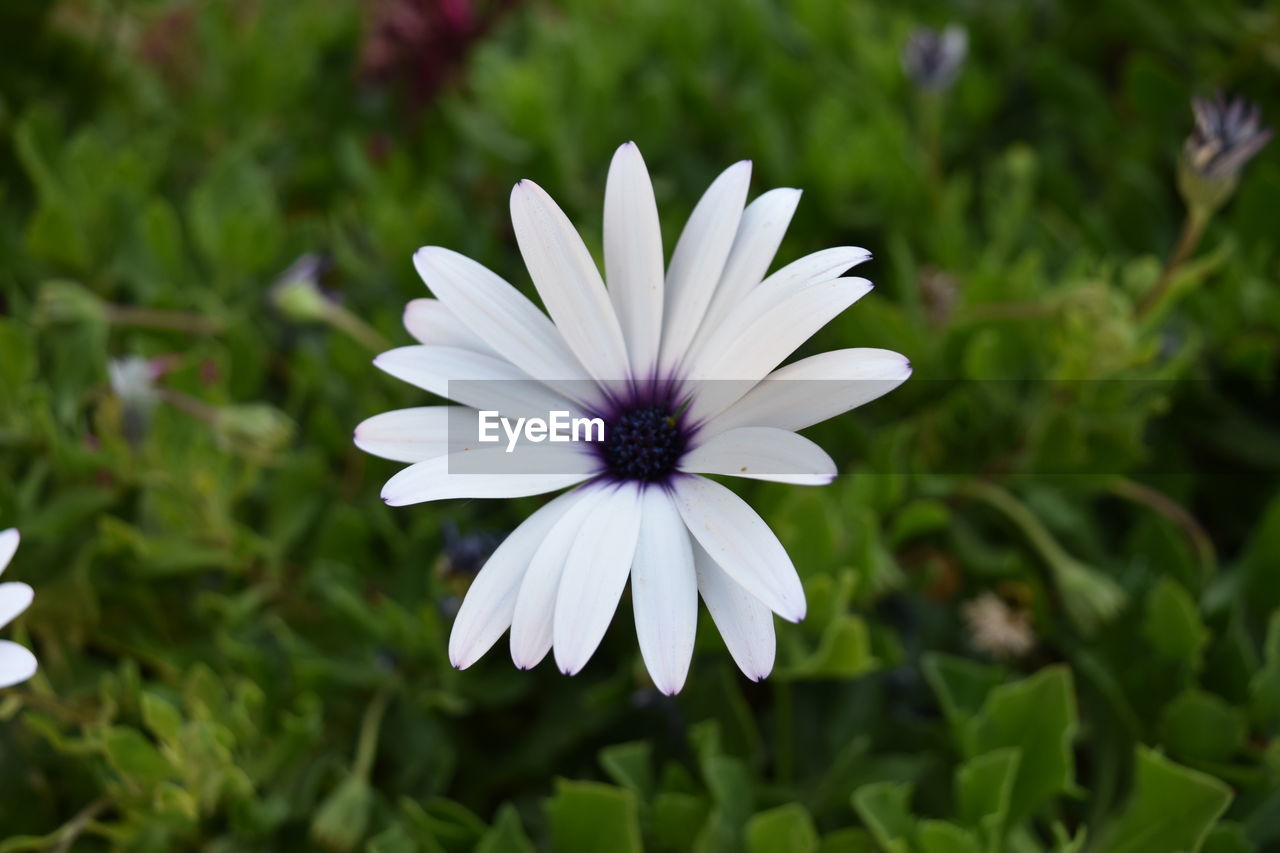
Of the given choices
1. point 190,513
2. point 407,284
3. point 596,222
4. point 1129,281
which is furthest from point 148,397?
point 1129,281

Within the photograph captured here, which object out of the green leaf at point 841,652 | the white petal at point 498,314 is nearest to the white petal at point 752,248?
the white petal at point 498,314

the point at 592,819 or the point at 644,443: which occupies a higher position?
the point at 644,443

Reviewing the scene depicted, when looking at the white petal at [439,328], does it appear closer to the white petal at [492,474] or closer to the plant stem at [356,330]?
the white petal at [492,474]

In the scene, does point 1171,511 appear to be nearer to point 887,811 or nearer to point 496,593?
point 887,811

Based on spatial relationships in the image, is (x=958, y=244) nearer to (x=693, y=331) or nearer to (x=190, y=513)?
(x=693, y=331)

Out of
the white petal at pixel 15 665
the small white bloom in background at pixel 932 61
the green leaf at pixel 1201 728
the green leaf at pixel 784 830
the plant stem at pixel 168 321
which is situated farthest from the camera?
the small white bloom in background at pixel 932 61

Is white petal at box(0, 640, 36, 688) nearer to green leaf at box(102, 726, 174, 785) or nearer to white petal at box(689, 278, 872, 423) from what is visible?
green leaf at box(102, 726, 174, 785)

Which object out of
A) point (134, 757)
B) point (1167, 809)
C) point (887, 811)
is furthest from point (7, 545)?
point (1167, 809)

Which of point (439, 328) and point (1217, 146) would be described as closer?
point (439, 328)
